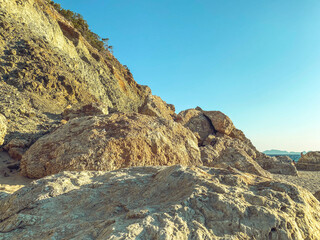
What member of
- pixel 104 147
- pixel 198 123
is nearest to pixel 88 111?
pixel 104 147

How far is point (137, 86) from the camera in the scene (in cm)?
3253

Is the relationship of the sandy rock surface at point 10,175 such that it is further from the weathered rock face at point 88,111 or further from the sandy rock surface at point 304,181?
the sandy rock surface at point 304,181

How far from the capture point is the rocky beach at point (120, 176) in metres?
1.66

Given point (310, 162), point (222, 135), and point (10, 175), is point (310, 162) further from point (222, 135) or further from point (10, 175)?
point (10, 175)

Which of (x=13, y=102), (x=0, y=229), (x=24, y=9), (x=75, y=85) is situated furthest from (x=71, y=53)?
(x=0, y=229)

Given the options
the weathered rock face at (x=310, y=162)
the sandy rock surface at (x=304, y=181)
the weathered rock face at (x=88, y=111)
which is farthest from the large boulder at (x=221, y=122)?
the weathered rock face at (x=310, y=162)

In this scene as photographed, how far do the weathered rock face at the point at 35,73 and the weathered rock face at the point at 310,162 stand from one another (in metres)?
19.7

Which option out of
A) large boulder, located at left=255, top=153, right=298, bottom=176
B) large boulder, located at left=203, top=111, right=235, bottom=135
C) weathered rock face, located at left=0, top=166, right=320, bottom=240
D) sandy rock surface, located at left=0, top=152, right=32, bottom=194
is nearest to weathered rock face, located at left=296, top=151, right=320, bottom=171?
large boulder, located at left=255, top=153, right=298, bottom=176

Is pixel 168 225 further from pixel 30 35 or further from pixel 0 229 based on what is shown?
pixel 30 35

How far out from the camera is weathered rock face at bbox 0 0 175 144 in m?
9.19

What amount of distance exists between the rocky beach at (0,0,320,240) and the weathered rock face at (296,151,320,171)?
8975 millimetres

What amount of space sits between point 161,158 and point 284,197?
364 cm

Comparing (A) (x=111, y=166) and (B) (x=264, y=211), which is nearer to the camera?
(B) (x=264, y=211)

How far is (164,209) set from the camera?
5.65ft
